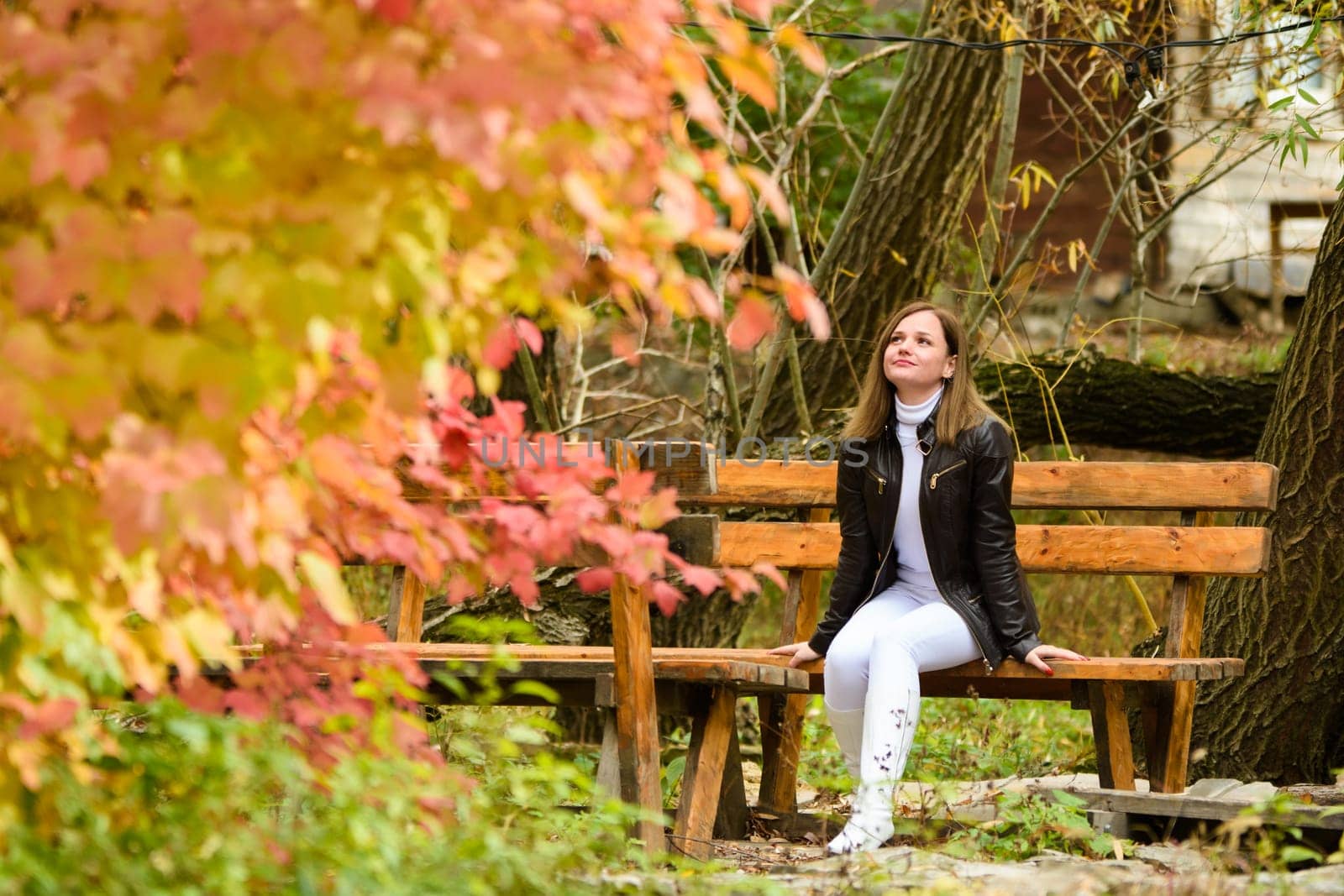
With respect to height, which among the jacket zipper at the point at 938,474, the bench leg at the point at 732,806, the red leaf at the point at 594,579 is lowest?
the bench leg at the point at 732,806

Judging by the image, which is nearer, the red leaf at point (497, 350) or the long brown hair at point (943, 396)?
the red leaf at point (497, 350)

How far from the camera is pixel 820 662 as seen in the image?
4.04 meters

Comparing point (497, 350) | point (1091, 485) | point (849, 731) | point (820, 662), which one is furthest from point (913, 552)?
point (497, 350)

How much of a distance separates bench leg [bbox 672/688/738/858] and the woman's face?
1.07 meters

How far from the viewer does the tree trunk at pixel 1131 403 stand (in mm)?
6180

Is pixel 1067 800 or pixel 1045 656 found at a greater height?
pixel 1045 656

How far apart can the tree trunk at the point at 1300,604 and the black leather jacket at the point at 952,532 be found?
126 centimetres

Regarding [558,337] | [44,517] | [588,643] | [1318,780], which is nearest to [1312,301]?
[1318,780]

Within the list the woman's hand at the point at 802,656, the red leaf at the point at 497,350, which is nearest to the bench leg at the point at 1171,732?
the woman's hand at the point at 802,656

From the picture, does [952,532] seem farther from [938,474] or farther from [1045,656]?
[1045,656]

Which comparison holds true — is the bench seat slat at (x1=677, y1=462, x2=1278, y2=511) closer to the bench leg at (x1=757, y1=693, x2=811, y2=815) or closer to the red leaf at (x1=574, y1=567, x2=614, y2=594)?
the bench leg at (x1=757, y1=693, x2=811, y2=815)

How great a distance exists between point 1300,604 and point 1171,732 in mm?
976

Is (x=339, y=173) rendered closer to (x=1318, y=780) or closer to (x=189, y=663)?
(x=189, y=663)

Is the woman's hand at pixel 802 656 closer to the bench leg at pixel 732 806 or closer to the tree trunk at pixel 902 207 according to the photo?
the bench leg at pixel 732 806
